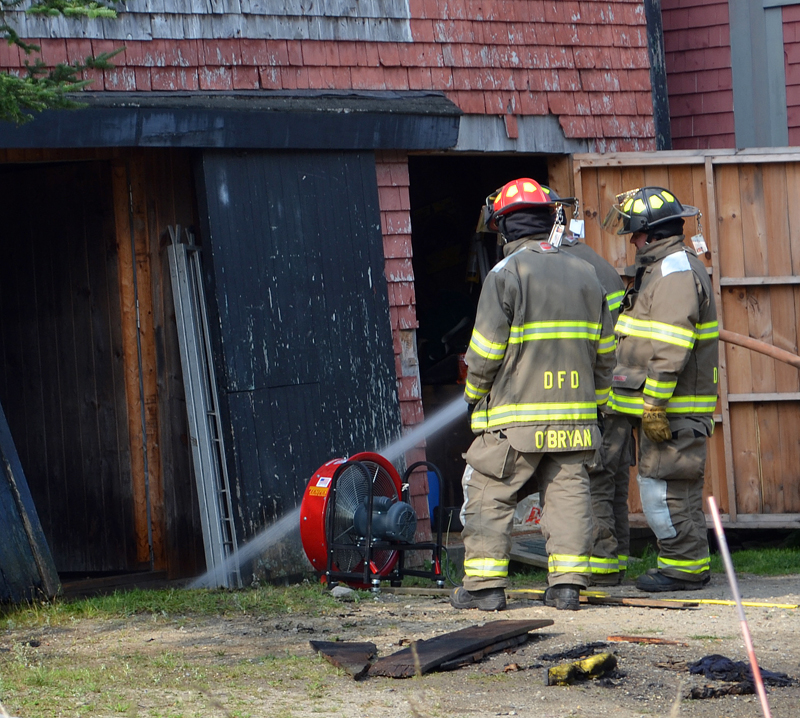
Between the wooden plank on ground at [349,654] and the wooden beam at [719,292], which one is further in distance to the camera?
the wooden beam at [719,292]

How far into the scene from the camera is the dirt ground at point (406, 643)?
3.93 m

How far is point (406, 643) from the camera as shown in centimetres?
488

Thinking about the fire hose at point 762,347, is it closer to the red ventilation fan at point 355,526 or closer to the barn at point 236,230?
the barn at point 236,230

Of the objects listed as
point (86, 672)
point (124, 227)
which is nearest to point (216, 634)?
point (86, 672)

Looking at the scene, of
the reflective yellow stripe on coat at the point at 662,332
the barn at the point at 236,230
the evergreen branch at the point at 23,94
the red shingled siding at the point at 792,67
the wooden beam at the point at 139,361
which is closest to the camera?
the evergreen branch at the point at 23,94

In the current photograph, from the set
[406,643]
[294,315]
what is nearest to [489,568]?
[406,643]

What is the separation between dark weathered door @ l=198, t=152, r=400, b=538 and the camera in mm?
7066

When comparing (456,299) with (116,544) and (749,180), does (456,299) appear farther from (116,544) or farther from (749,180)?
(116,544)

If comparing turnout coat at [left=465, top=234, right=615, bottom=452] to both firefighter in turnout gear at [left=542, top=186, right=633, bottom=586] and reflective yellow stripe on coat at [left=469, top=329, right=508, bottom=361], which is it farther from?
firefighter in turnout gear at [left=542, top=186, right=633, bottom=586]

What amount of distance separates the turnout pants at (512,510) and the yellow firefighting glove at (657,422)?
687 millimetres

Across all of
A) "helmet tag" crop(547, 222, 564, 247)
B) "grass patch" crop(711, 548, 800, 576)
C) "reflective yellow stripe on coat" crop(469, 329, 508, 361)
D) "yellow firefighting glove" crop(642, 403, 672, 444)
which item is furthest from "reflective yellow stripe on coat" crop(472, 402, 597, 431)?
"grass patch" crop(711, 548, 800, 576)

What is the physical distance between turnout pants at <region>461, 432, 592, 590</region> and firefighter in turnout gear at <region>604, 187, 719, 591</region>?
0.79 meters

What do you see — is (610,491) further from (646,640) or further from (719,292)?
(719,292)

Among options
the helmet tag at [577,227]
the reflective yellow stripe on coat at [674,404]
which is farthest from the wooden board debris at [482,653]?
the helmet tag at [577,227]
